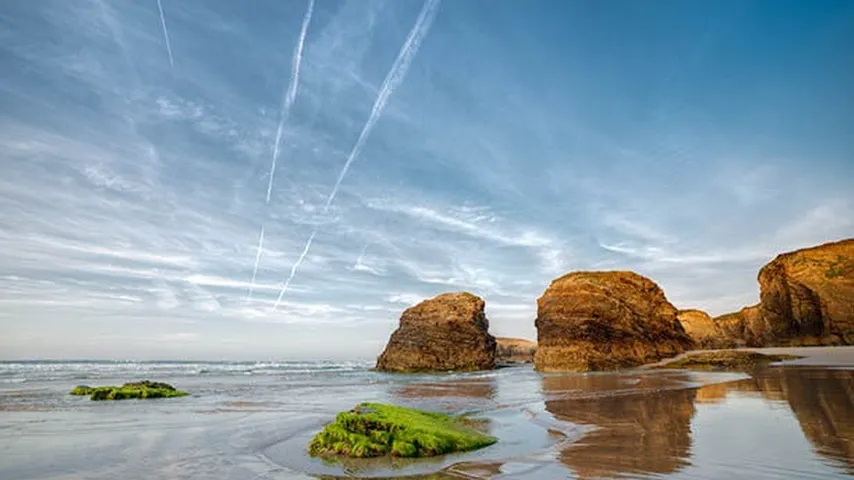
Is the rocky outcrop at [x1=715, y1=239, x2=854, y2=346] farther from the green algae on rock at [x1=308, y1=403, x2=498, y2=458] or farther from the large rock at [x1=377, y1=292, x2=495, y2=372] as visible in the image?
the green algae on rock at [x1=308, y1=403, x2=498, y2=458]

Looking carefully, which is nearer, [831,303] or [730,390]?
[730,390]

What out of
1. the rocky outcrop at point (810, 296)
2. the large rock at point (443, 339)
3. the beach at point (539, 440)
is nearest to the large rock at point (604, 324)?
the rocky outcrop at point (810, 296)

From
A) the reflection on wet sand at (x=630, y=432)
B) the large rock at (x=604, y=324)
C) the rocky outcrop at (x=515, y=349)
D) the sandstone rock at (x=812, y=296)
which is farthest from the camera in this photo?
the rocky outcrop at (x=515, y=349)

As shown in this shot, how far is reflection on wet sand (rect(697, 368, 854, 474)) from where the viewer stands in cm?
818

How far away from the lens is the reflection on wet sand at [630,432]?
7820 millimetres

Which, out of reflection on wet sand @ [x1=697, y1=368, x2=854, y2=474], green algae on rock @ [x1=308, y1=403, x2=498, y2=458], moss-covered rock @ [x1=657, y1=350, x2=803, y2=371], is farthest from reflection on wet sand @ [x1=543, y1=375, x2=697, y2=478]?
moss-covered rock @ [x1=657, y1=350, x2=803, y2=371]

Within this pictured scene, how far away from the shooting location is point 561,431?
12.0 m

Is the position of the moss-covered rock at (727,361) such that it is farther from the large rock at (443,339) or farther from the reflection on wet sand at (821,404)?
the large rock at (443,339)

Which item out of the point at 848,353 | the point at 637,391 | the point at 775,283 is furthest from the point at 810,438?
the point at 775,283

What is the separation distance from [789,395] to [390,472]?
542 inches

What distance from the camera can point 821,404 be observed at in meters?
12.8

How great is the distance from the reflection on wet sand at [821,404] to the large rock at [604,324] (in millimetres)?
23277

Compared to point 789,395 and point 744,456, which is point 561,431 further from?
point 789,395

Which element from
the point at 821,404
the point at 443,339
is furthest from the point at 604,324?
the point at 821,404
